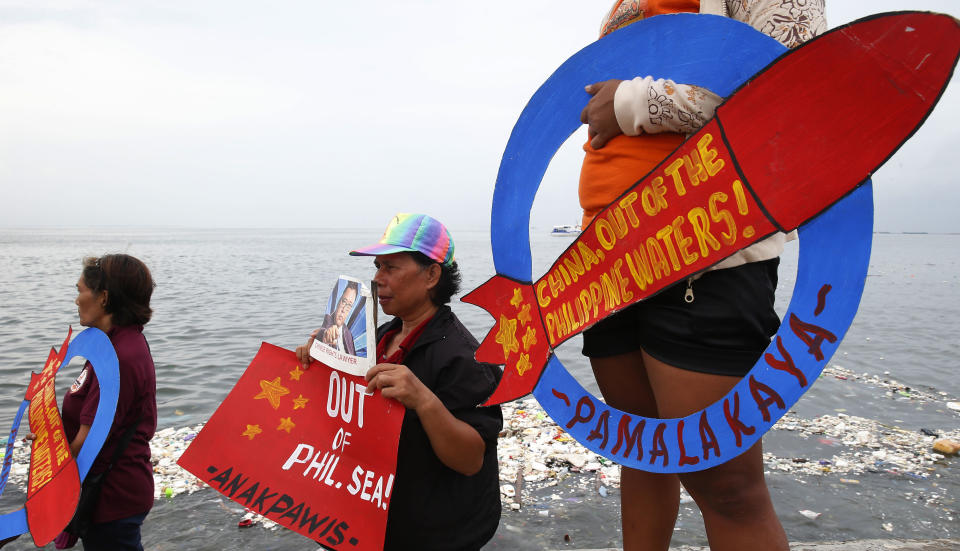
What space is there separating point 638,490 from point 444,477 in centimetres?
77

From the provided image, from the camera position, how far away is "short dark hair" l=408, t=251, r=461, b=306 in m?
2.53

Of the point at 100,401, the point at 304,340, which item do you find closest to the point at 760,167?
A: the point at 100,401

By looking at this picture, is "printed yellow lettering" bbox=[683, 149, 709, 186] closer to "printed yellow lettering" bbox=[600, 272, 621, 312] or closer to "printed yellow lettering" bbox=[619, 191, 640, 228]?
"printed yellow lettering" bbox=[619, 191, 640, 228]

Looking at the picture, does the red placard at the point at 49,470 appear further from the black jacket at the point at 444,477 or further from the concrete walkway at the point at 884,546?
the concrete walkway at the point at 884,546

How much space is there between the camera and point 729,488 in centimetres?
143

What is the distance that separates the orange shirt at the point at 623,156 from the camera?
1512mm

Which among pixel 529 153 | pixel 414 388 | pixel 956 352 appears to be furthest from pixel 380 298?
pixel 956 352

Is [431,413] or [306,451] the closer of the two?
[431,413]

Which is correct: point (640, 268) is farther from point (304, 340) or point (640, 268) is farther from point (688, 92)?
point (304, 340)

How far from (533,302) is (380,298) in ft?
3.34

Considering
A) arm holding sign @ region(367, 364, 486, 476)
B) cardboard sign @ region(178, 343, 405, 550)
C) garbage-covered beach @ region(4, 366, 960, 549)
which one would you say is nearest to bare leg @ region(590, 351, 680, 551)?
arm holding sign @ region(367, 364, 486, 476)

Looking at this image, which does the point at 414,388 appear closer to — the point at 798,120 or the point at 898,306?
the point at 798,120

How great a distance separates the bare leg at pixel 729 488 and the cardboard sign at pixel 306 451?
1.02 meters

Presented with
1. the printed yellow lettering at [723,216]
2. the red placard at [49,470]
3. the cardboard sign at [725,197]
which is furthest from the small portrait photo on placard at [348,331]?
the red placard at [49,470]
